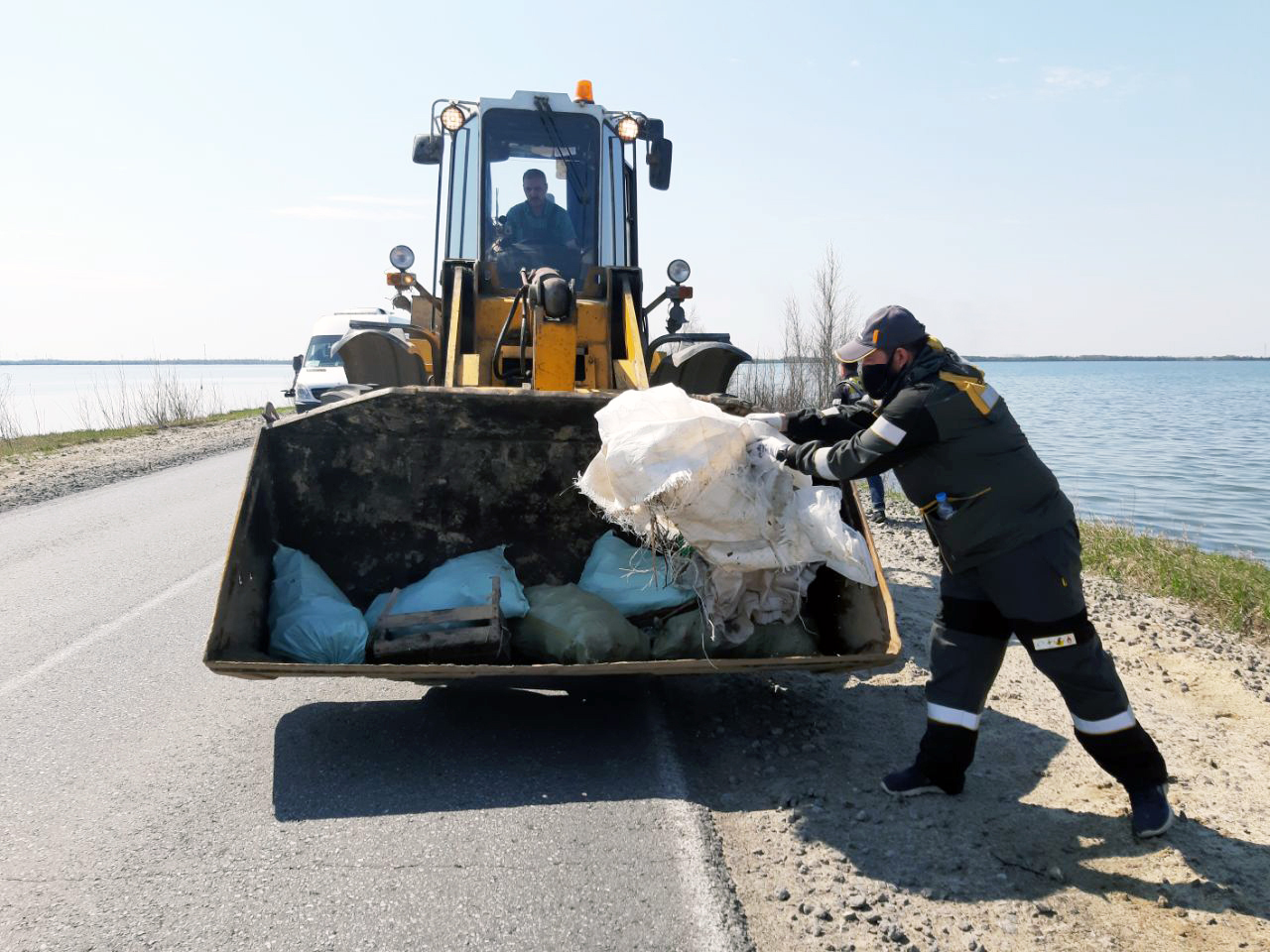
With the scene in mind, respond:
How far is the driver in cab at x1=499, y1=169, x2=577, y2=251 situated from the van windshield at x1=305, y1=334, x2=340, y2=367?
40.1 feet

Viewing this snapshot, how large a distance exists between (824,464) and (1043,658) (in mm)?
1088

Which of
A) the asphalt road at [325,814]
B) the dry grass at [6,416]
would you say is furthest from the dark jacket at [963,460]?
the dry grass at [6,416]

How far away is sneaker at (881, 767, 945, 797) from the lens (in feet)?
13.7

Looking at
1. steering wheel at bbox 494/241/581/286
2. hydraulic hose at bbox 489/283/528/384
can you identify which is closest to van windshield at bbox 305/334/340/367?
steering wheel at bbox 494/241/581/286

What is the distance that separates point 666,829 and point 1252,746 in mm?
2814

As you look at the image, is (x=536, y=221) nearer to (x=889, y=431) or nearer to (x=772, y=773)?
(x=889, y=431)

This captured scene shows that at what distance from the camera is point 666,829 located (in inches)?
149

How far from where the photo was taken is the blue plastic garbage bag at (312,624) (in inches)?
190

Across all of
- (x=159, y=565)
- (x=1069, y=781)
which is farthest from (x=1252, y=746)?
(x=159, y=565)

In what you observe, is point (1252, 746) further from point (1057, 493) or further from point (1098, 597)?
point (1098, 597)

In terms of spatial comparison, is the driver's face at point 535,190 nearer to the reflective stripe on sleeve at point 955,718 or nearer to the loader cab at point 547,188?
the loader cab at point 547,188

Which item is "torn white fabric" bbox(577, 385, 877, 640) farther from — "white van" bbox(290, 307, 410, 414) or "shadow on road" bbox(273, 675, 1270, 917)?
"white van" bbox(290, 307, 410, 414)

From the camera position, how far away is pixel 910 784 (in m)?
4.18

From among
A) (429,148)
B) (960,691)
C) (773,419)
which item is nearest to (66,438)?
(429,148)
